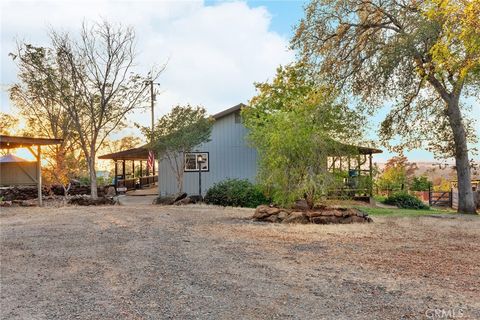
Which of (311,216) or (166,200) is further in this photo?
(166,200)

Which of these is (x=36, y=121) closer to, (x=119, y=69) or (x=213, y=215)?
(x=119, y=69)

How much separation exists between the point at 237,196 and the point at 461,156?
8351 mm

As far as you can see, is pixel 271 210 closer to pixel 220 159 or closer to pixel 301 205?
pixel 301 205

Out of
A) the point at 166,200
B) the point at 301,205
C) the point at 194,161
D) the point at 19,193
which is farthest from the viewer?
the point at 194,161

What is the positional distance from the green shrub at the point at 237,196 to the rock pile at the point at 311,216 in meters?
4.17

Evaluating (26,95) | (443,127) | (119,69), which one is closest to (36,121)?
(26,95)

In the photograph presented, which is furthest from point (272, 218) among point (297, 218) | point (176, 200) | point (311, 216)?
point (176, 200)

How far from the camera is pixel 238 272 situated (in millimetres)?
4832

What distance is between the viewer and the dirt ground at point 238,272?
3.68m

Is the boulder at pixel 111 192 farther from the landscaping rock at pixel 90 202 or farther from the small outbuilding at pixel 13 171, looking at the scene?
the small outbuilding at pixel 13 171

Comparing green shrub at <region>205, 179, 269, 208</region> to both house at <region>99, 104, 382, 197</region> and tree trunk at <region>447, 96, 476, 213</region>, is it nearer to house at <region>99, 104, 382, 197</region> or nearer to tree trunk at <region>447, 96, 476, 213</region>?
house at <region>99, 104, 382, 197</region>

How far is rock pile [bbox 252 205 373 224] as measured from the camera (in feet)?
31.1

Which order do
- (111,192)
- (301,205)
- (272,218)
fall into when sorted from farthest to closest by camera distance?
(111,192)
(301,205)
(272,218)

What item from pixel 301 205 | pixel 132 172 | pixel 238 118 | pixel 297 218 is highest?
pixel 238 118
